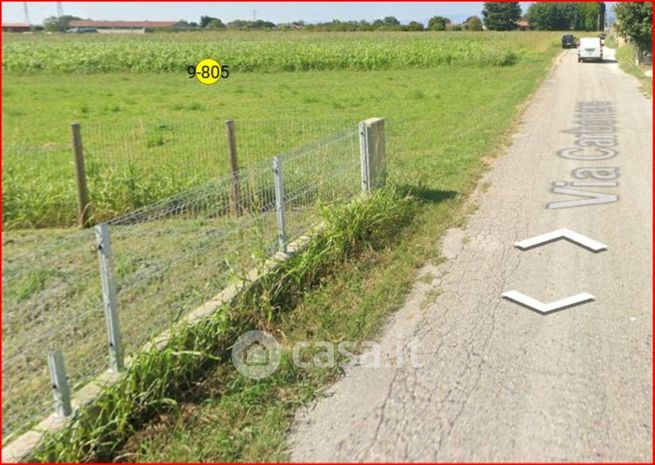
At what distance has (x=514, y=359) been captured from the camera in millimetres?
3557

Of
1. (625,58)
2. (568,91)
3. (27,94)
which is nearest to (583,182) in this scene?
(568,91)

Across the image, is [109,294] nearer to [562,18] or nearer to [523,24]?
[523,24]

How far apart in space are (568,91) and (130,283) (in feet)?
62.1

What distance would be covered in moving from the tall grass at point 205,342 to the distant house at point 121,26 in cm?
5603

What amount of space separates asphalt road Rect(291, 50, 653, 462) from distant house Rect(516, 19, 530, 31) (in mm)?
91911

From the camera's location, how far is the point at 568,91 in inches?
771

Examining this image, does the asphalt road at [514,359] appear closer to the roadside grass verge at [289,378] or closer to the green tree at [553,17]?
the roadside grass verge at [289,378]

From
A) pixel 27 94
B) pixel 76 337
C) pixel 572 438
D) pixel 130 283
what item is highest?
pixel 27 94

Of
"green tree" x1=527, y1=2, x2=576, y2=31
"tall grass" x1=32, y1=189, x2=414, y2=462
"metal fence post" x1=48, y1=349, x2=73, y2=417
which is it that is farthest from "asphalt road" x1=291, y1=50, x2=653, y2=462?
"green tree" x1=527, y1=2, x2=576, y2=31

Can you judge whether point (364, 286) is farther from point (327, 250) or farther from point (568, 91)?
point (568, 91)

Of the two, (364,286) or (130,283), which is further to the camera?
(364,286)

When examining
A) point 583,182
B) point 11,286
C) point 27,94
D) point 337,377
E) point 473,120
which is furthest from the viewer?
point 27,94

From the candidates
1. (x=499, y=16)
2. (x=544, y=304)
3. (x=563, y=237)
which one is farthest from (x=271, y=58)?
(x=499, y=16)

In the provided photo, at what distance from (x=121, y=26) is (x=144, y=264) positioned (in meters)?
66.4
